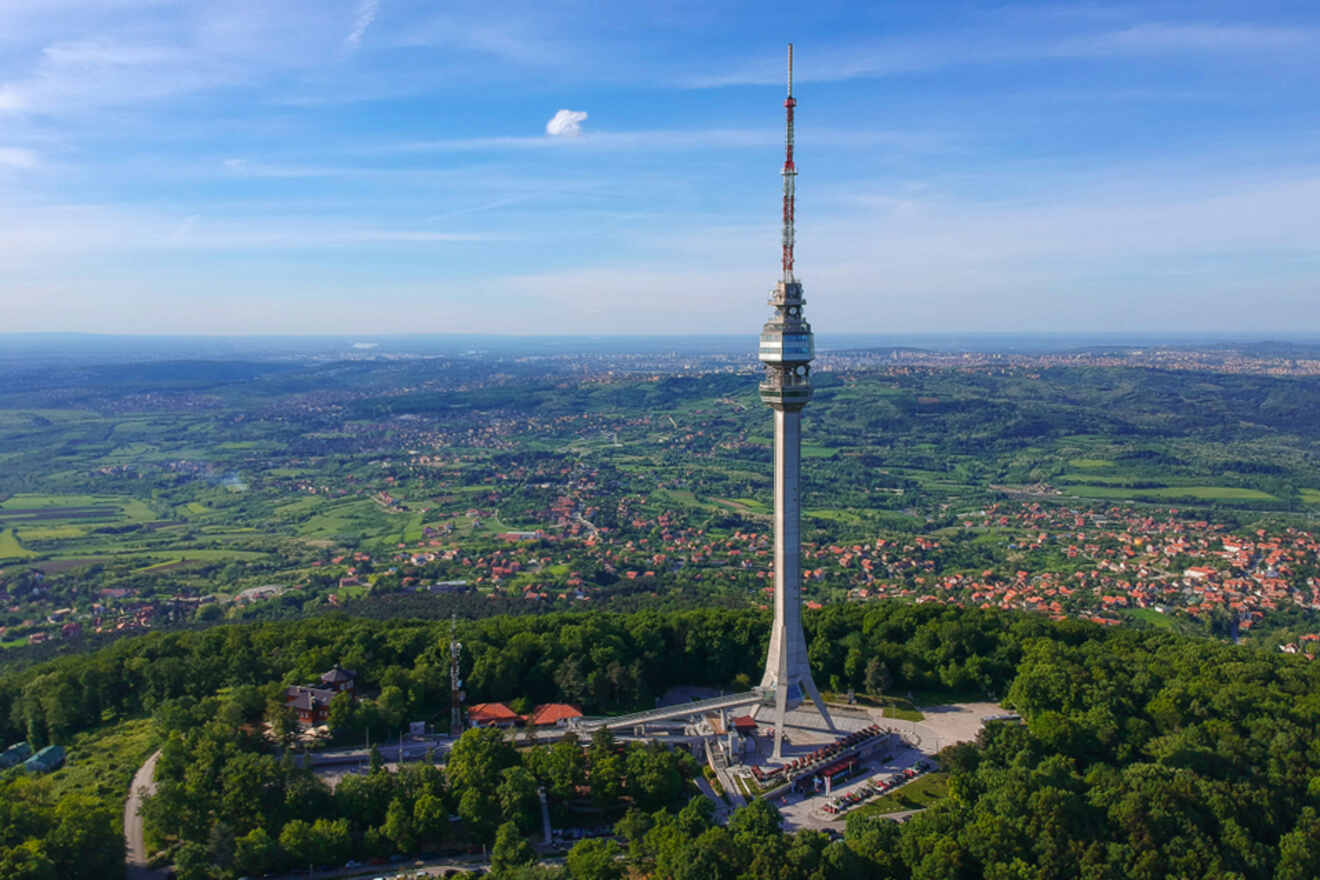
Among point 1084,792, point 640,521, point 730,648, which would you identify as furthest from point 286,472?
point 1084,792

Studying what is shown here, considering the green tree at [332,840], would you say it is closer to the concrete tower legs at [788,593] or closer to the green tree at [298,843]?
the green tree at [298,843]

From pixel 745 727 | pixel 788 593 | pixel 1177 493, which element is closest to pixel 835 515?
pixel 1177 493

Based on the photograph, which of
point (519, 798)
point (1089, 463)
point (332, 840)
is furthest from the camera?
point (1089, 463)

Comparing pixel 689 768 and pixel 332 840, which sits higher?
pixel 332 840

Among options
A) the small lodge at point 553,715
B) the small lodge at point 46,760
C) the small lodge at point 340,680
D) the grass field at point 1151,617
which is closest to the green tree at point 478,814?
the small lodge at point 553,715

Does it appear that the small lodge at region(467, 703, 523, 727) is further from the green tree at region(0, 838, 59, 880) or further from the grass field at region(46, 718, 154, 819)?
the green tree at region(0, 838, 59, 880)

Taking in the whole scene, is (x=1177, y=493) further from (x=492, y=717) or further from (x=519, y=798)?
(x=519, y=798)

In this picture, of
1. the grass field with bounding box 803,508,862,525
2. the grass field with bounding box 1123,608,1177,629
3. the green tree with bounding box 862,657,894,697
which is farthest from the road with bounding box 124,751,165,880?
the grass field with bounding box 803,508,862,525

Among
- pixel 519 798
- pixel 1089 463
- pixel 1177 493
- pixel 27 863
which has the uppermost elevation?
pixel 27 863
